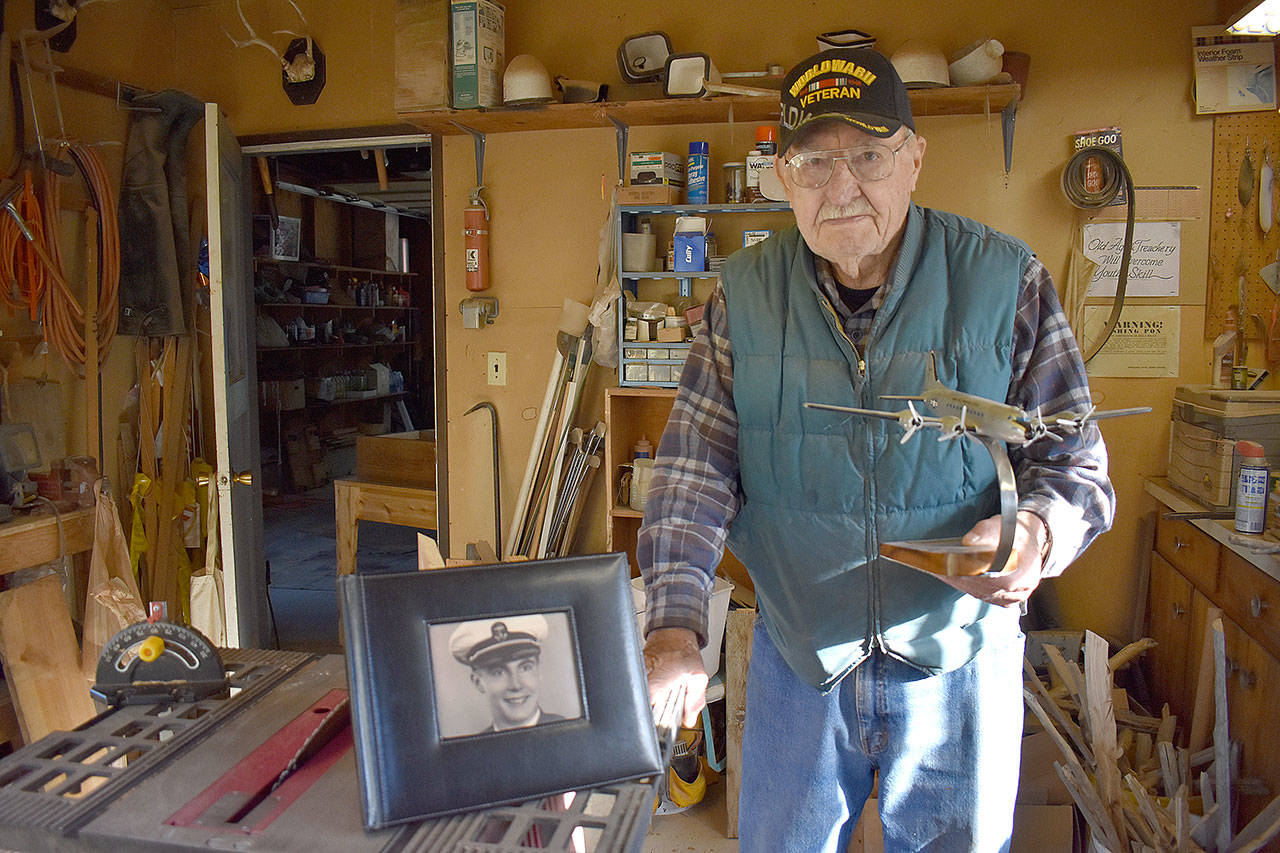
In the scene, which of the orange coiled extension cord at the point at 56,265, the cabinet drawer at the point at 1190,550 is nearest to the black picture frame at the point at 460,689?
the cabinet drawer at the point at 1190,550

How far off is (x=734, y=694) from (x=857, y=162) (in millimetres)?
1813

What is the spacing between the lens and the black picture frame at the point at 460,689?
2.61ft

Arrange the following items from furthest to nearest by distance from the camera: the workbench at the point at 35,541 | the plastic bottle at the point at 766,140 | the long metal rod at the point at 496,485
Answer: the long metal rod at the point at 496,485 → the plastic bottle at the point at 766,140 → the workbench at the point at 35,541

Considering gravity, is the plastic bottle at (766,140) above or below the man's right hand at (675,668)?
above

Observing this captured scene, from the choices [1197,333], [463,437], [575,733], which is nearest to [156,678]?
[575,733]

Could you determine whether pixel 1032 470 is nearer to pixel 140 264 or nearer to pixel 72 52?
pixel 140 264

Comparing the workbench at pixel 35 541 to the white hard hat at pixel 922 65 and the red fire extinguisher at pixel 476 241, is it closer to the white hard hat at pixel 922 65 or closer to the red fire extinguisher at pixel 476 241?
the red fire extinguisher at pixel 476 241

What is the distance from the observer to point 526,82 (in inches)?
112

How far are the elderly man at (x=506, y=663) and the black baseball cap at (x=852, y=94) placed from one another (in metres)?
Result: 0.83

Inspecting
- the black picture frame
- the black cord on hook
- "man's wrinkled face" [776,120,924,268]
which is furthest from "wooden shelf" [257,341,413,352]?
the black picture frame

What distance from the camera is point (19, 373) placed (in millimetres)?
3121

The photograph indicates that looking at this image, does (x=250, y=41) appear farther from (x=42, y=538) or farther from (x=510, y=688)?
(x=510, y=688)

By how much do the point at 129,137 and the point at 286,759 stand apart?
11.1ft

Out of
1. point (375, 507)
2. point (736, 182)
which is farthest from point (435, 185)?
point (375, 507)
